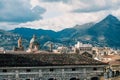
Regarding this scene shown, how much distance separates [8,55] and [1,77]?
5.65m

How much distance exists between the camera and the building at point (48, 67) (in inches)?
2689

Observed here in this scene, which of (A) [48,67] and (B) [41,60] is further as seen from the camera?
(B) [41,60]

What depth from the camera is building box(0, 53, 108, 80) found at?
6831cm

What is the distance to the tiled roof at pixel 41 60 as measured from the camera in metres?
69.0

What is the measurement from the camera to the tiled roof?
69000 millimetres

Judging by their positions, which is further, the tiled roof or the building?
the tiled roof

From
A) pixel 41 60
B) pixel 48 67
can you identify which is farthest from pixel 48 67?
pixel 41 60

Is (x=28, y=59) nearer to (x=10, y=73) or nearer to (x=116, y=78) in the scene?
(x=10, y=73)

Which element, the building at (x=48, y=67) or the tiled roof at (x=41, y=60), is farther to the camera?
the tiled roof at (x=41, y=60)

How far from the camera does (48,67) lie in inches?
2766

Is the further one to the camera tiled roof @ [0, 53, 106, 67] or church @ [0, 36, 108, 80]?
tiled roof @ [0, 53, 106, 67]

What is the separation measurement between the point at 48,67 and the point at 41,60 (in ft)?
7.79

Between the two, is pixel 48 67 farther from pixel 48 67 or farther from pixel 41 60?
pixel 41 60

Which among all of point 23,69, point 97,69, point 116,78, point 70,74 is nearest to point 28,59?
point 23,69
